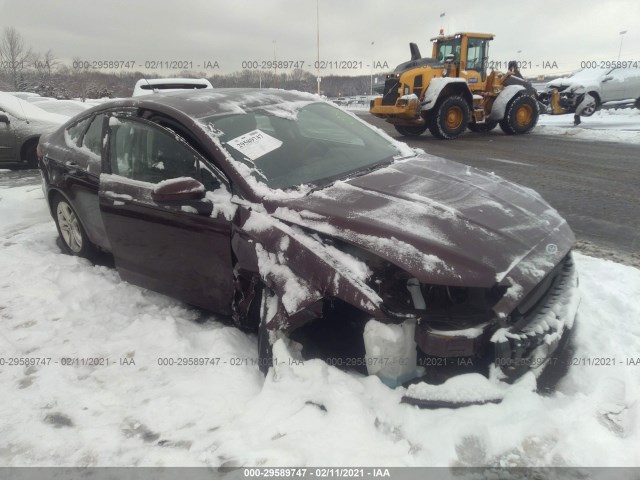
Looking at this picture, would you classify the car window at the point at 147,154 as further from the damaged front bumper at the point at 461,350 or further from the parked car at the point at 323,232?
the damaged front bumper at the point at 461,350

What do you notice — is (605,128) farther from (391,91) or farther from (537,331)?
(537,331)

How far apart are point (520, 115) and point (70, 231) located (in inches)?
484

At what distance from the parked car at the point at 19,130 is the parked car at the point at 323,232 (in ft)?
19.6

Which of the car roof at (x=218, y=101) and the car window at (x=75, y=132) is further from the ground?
the car roof at (x=218, y=101)

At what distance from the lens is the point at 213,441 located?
1943 mm

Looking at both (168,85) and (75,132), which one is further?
(168,85)

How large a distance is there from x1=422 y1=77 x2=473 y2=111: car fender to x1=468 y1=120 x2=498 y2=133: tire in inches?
51.2

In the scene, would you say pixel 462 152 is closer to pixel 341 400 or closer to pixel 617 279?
pixel 617 279

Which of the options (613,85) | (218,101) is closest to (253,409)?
(218,101)

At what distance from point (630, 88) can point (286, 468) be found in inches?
709

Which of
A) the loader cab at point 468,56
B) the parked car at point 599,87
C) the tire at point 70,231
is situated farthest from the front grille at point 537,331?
the parked car at point 599,87

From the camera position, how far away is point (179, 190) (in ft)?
8.14

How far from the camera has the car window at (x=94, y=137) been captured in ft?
11.4

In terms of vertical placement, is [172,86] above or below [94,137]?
above
